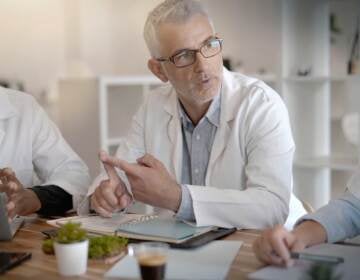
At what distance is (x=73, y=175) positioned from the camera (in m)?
2.19

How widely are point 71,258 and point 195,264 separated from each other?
0.27 m

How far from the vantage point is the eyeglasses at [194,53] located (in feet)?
6.41

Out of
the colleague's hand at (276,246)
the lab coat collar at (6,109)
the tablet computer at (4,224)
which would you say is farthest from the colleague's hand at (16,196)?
the colleague's hand at (276,246)

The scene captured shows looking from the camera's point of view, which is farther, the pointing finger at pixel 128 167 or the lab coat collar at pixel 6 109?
the lab coat collar at pixel 6 109

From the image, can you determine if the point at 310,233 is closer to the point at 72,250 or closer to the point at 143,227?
the point at 143,227

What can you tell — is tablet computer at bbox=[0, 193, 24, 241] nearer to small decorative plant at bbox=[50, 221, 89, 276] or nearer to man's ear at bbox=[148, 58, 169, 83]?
small decorative plant at bbox=[50, 221, 89, 276]

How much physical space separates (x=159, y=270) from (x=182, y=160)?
949 millimetres

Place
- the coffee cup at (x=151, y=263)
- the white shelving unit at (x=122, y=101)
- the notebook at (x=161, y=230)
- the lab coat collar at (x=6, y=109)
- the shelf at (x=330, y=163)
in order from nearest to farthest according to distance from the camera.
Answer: the coffee cup at (x=151, y=263) → the notebook at (x=161, y=230) → the lab coat collar at (x=6, y=109) → the shelf at (x=330, y=163) → the white shelving unit at (x=122, y=101)

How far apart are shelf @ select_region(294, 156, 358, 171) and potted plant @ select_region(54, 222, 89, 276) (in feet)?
9.07

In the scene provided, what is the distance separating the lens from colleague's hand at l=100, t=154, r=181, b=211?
5.41 feet

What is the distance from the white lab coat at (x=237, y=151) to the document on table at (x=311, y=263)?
37cm

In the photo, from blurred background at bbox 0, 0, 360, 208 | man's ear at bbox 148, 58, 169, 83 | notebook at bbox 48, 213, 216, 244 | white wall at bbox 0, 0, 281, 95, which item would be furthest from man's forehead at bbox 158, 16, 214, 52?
white wall at bbox 0, 0, 281, 95

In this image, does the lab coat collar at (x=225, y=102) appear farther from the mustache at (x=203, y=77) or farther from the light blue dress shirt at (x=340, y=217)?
the light blue dress shirt at (x=340, y=217)

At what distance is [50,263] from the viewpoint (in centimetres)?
139
